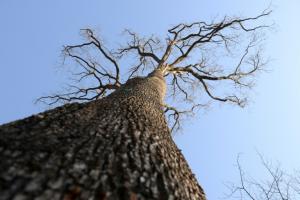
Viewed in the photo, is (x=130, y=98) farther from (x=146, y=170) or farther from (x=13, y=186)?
(x=13, y=186)

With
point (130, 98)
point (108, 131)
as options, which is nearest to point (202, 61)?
point (130, 98)

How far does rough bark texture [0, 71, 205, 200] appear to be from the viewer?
1.81m

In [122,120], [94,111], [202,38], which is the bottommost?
[122,120]

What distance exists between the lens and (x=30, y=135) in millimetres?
2500

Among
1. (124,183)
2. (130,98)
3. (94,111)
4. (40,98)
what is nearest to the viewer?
(124,183)

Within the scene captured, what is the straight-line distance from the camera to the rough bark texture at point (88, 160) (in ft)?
5.93

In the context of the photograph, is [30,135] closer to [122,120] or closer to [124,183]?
[124,183]

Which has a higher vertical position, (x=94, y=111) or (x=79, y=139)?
(x=94, y=111)

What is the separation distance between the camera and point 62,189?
177cm

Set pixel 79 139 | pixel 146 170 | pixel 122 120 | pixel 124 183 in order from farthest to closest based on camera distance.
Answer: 1. pixel 122 120
2. pixel 79 139
3. pixel 146 170
4. pixel 124 183

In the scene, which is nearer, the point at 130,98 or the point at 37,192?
the point at 37,192

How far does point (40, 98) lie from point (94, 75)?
2.05 metres

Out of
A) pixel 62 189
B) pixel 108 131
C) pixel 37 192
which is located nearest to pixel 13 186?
pixel 37 192

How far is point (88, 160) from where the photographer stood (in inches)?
87.4
